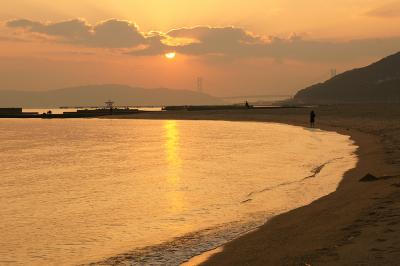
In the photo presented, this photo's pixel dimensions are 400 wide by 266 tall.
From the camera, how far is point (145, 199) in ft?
62.4

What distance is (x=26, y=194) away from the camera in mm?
20312

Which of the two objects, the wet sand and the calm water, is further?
the calm water

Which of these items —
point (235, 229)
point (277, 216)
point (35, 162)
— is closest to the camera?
point (235, 229)

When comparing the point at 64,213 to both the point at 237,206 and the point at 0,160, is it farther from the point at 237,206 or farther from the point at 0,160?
the point at 0,160

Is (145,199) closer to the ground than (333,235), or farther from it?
closer to the ground

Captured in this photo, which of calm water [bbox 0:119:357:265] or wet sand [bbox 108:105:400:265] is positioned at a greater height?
wet sand [bbox 108:105:400:265]

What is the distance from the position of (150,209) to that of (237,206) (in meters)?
3.17

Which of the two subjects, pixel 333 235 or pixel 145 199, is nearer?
pixel 333 235

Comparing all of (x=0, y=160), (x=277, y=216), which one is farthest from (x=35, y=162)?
(x=277, y=216)

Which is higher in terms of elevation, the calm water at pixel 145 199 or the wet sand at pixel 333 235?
the wet sand at pixel 333 235

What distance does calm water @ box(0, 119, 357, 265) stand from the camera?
1247 cm

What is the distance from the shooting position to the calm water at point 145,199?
12.5 metres

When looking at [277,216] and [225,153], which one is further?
[225,153]

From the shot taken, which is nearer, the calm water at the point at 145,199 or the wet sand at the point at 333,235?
the wet sand at the point at 333,235
